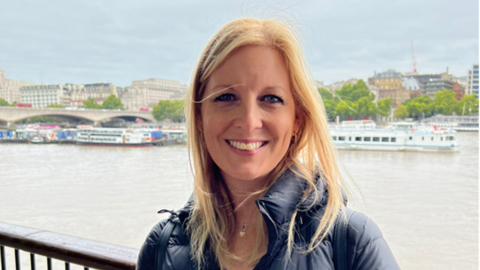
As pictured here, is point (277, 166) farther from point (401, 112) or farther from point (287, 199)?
point (401, 112)

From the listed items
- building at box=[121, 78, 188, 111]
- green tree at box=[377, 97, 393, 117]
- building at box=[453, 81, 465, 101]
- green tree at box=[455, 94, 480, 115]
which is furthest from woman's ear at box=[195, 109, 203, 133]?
building at box=[121, 78, 188, 111]

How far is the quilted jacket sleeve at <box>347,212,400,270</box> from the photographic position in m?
0.51

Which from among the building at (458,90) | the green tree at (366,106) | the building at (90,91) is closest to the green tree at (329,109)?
the green tree at (366,106)

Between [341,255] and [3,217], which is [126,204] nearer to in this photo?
[3,217]

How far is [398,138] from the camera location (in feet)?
48.0

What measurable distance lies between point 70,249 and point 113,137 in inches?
733

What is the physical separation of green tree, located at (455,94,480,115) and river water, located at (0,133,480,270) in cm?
99

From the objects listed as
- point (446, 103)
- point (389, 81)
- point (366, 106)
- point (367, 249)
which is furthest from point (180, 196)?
Answer: point (389, 81)

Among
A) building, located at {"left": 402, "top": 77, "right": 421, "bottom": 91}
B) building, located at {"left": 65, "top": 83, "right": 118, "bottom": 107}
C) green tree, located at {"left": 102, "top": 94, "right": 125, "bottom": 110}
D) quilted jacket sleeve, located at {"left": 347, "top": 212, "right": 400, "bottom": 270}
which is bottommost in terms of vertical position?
quilted jacket sleeve, located at {"left": 347, "top": 212, "right": 400, "bottom": 270}

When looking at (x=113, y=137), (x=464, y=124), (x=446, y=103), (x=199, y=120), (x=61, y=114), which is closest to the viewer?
(x=199, y=120)

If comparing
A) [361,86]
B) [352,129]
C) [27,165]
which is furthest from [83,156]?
[361,86]

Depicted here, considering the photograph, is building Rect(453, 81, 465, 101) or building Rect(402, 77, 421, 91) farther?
building Rect(402, 77, 421, 91)

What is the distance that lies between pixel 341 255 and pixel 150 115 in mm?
27571

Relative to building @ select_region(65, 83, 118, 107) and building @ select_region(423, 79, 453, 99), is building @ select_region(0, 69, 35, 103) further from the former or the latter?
building @ select_region(423, 79, 453, 99)
